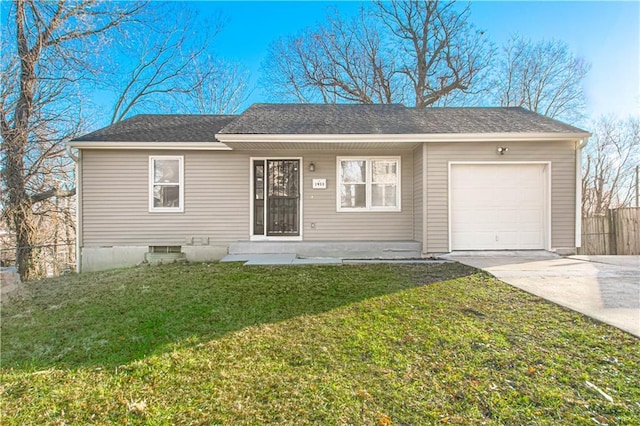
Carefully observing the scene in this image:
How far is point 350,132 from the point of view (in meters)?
7.14

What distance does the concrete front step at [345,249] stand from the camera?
735cm

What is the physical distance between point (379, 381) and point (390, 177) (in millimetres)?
6319

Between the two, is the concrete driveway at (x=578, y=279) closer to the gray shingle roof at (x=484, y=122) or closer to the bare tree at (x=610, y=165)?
the gray shingle roof at (x=484, y=122)

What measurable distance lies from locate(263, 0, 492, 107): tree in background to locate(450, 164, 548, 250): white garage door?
11.1 metres

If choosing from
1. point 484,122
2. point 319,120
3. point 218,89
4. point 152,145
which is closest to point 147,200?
point 152,145

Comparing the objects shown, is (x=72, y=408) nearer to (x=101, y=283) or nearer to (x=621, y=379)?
(x=621, y=379)

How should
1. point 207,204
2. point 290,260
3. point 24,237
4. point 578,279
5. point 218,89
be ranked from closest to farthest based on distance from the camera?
point 578,279, point 290,260, point 207,204, point 24,237, point 218,89

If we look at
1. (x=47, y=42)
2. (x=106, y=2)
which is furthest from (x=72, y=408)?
(x=106, y=2)

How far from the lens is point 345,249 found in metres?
7.41

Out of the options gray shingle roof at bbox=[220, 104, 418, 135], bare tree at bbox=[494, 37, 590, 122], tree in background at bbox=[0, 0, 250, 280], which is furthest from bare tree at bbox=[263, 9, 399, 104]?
gray shingle roof at bbox=[220, 104, 418, 135]

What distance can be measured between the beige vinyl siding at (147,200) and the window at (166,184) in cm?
11

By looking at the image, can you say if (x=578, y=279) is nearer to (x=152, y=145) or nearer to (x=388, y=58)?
(x=152, y=145)

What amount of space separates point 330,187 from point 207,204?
3.06 metres

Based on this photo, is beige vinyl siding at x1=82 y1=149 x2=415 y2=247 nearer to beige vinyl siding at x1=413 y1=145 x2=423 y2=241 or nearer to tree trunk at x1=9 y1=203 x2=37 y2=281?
beige vinyl siding at x1=413 y1=145 x2=423 y2=241
